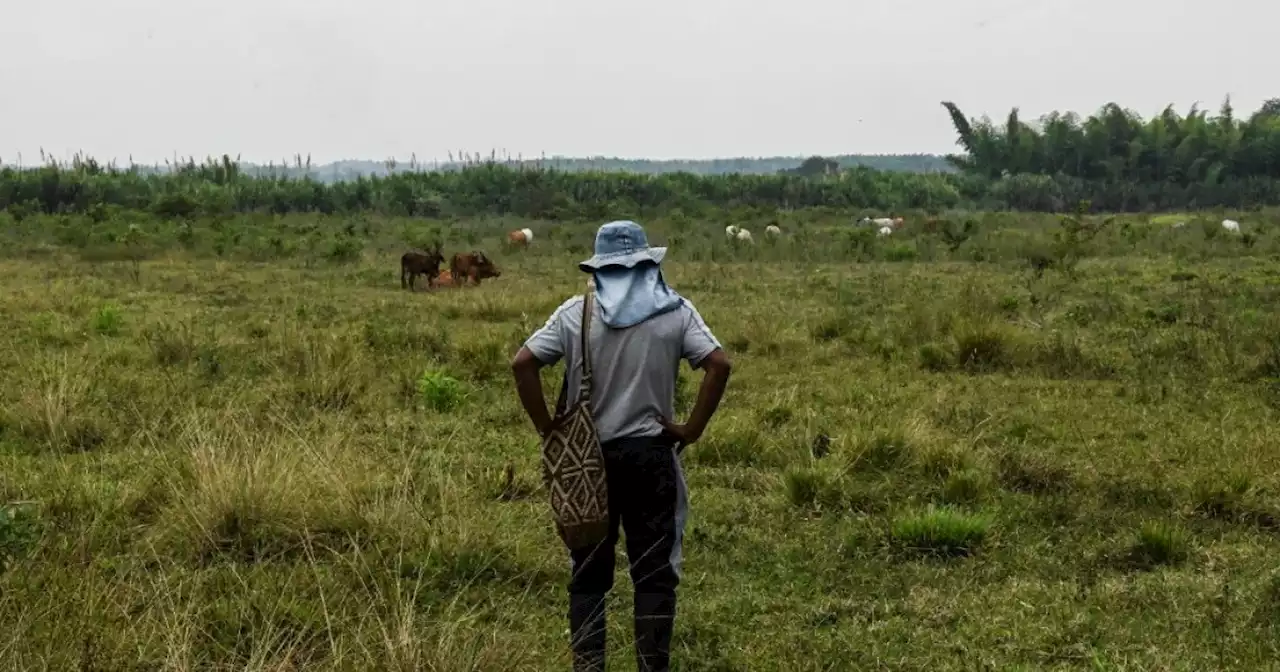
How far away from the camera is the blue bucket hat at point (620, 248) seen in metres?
3.34

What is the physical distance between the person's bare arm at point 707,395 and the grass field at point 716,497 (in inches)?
31.8

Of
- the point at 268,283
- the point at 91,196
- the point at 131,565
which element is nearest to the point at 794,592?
the point at 131,565

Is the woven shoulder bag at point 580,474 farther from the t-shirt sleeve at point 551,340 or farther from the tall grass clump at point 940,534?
the tall grass clump at point 940,534

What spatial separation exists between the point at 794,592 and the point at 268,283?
42.9 ft

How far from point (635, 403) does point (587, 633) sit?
73 cm

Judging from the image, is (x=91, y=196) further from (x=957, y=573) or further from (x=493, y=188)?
(x=957, y=573)

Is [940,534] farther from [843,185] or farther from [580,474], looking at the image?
[843,185]

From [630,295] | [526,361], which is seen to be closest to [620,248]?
[630,295]

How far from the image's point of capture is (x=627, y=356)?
3373mm

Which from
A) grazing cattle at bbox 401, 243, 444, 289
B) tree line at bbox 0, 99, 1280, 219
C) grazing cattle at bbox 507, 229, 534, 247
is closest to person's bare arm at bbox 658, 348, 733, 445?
grazing cattle at bbox 401, 243, 444, 289

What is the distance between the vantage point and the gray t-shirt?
11.1ft

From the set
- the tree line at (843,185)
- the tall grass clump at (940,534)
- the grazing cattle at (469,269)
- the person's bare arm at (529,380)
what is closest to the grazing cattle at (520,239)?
the grazing cattle at (469,269)

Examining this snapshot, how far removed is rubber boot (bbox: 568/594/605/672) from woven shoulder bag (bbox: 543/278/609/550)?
0.88ft

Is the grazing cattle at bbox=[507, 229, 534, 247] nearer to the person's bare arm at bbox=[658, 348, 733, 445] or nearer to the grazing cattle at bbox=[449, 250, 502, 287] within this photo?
the grazing cattle at bbox=[449, 250, 502, 287]
